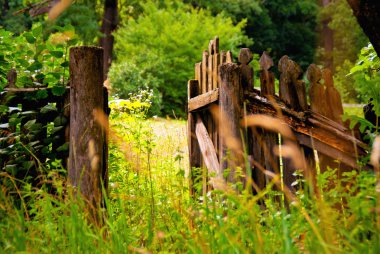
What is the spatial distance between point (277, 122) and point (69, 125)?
1565 millimetres

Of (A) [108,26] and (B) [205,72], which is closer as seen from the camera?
(B) [205,72]

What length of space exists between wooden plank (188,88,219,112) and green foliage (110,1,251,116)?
1580cm

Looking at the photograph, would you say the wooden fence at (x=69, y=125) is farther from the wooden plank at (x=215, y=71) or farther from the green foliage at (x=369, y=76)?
the green foliage at (x=369, y=76)

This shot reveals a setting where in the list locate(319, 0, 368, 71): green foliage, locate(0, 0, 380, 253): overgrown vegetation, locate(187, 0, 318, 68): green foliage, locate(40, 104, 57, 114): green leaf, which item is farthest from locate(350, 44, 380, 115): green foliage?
locate(187, 0, 318, 68): green foliage

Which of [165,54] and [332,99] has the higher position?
[165,54]

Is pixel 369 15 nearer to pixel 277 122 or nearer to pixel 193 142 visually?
pixel 277 122

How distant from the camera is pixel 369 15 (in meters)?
3.23

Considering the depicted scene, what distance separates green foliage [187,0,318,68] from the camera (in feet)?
121

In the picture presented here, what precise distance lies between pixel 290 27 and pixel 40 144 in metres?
36.2

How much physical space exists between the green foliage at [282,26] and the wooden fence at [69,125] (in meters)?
30.6

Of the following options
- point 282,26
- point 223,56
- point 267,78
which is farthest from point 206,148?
point 282,26

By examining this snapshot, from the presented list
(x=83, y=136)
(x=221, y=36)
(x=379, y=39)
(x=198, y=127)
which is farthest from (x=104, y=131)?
(x=221, y=36)

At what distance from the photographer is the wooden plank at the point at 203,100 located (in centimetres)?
520

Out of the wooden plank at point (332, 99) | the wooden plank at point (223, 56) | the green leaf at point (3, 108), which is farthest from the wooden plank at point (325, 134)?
the green leaf at point (3, 108)
